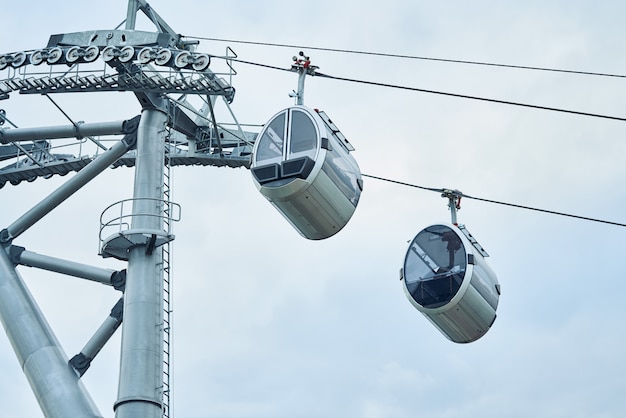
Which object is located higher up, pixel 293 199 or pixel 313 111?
pixel 313 111

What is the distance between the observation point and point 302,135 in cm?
2352

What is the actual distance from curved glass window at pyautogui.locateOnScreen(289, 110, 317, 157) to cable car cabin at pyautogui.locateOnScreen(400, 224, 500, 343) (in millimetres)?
5564

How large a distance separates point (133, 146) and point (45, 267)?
3.56 m

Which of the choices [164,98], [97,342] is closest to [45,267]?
[97,342]

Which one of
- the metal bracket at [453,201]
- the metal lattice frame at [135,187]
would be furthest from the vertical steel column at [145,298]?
the metal bracket at [453,201]

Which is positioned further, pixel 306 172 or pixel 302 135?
pixel 302 135

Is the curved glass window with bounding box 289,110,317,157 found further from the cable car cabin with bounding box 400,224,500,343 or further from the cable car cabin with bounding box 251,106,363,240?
the cable car cabin with bounding box 400,224,500,343

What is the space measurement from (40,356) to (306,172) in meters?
7.96

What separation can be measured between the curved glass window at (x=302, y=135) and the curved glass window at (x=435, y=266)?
556 cm

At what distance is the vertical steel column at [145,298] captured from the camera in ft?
81.7

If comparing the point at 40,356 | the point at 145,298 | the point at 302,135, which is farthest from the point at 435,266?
the point at 40,356

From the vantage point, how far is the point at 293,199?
23047 millimetres

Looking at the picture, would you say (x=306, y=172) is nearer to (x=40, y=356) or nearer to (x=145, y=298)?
(x=145, y=298)

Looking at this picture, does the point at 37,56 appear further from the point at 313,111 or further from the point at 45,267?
the point at 313,111
